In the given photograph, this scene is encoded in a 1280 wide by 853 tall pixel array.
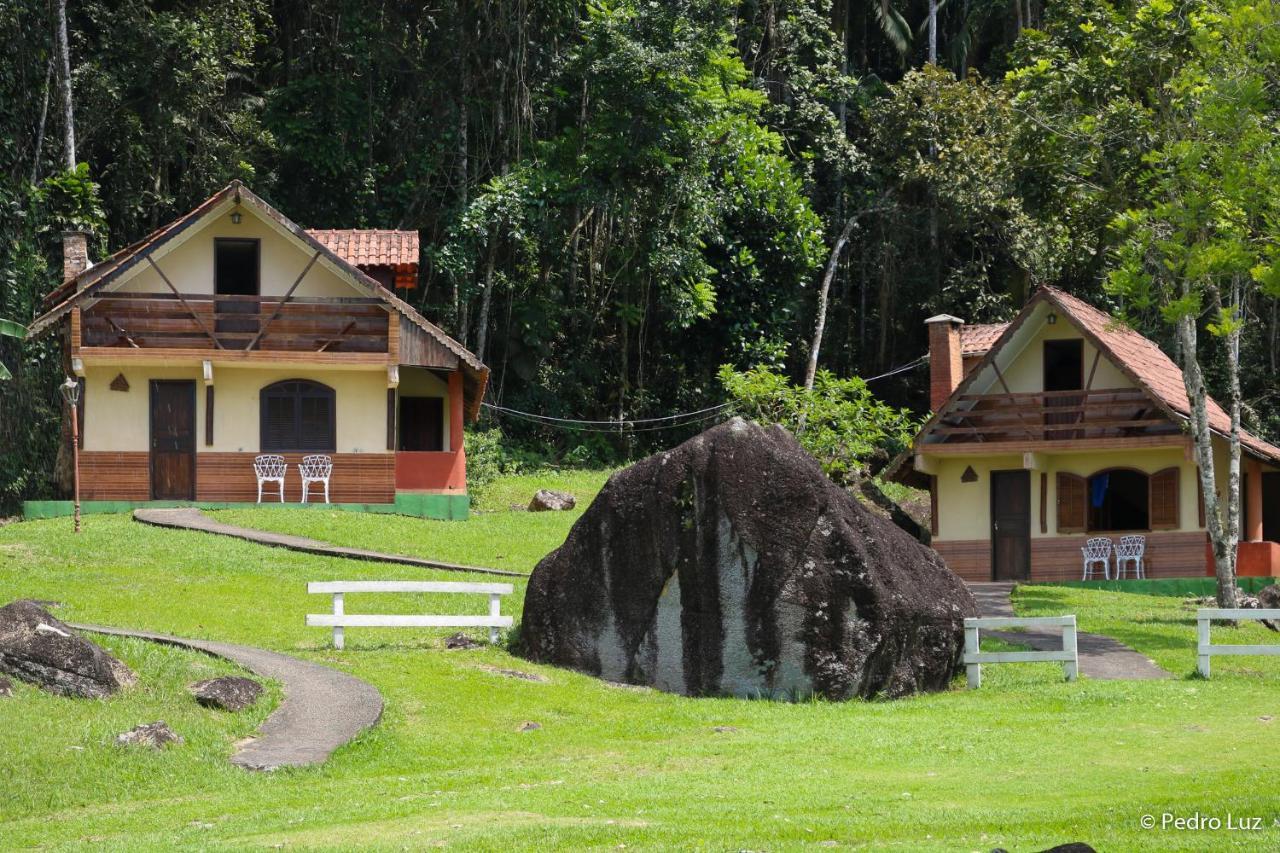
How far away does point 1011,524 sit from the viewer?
40562mm

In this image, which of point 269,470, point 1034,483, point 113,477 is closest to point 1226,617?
point 1034,483

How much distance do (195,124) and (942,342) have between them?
2018 cm

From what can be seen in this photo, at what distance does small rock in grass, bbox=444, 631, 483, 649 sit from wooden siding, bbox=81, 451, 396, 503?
672 inches

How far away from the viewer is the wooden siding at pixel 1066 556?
3809 centimetres

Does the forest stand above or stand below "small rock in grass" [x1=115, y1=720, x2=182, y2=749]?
above

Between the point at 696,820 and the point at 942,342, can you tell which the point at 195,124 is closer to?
the point at 942,342

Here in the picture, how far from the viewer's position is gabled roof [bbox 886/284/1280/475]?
37.7 meters

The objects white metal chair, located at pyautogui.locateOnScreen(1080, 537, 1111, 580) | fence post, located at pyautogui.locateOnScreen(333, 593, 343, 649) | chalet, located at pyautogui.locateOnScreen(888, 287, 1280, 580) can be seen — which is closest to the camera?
fence post, located at pyautogui.locateOnScreen(333, 593, 343, 649)

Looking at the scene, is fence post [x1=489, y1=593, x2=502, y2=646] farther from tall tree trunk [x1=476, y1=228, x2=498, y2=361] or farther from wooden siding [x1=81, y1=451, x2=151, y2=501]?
tall tree trunk [x1=476, y1=228, x2=498, y2=361]

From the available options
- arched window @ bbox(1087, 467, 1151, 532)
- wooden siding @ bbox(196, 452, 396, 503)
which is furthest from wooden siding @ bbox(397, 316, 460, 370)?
arched window @ bbox(1087, 467, 1151, 532)

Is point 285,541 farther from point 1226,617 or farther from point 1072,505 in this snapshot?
point 1072,505

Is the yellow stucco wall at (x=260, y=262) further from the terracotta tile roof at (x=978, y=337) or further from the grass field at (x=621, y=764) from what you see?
the terracotta tile roof at (x=978, y=337)

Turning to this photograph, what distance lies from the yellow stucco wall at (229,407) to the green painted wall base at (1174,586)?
1527 centimetres

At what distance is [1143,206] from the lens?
3253cm
